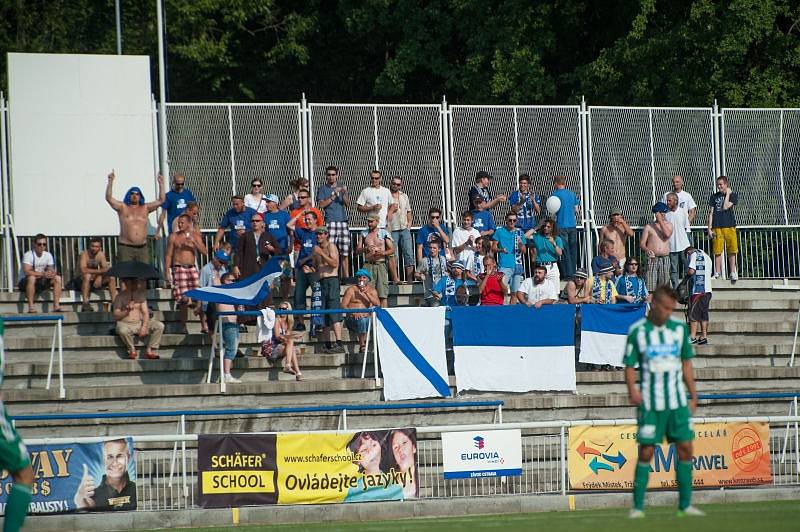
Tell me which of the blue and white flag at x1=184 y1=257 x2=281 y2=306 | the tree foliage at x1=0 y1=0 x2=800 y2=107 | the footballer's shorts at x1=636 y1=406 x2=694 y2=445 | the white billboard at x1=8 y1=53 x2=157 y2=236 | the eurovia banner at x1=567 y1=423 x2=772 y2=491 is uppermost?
the tree foliage at x1=0 y1=0 x2=800 y2=107

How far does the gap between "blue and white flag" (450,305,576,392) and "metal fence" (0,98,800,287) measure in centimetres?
455

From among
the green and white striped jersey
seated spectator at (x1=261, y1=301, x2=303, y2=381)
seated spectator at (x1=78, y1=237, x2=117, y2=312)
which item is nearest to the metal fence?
seated spectator at (x1=78, y1=237, x2=117, y2=312)

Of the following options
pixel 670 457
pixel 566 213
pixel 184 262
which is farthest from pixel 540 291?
pixel 184 262

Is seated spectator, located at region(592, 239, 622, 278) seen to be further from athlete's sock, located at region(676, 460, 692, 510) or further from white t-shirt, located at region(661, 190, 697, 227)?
athlete's sock, located at region(676, 460, 692, 510)

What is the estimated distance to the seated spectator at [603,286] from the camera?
20.7 m

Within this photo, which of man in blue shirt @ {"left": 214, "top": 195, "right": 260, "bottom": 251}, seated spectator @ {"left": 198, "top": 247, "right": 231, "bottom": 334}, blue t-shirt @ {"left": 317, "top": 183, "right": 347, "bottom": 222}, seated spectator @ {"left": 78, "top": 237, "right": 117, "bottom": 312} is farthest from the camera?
blue t-shirt @ {"left": 317, "top": 183, "right": 347, "bottom": 222}

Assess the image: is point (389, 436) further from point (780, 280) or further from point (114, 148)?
point (780, 280)

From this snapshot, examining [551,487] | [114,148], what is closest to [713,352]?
[551,487]

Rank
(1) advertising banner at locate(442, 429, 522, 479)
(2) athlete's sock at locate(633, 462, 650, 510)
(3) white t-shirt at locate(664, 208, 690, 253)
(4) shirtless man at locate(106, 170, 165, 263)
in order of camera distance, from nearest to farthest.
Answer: (2) athlete's sock at locate(633, 462, 650, 510), (1) advertising banner at locate(442, 429, 522, 479), (4) shirtless man at locate(106, 170, 165, 263), (3) white t-shirt at locate(664, 208, 690, 253)

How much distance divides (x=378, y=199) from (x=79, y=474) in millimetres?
9426

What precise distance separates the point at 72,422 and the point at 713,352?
10794 mm

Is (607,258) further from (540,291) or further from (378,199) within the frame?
(378,199)

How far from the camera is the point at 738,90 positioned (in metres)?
28.5

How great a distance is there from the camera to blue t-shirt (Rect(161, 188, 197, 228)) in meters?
22.1
